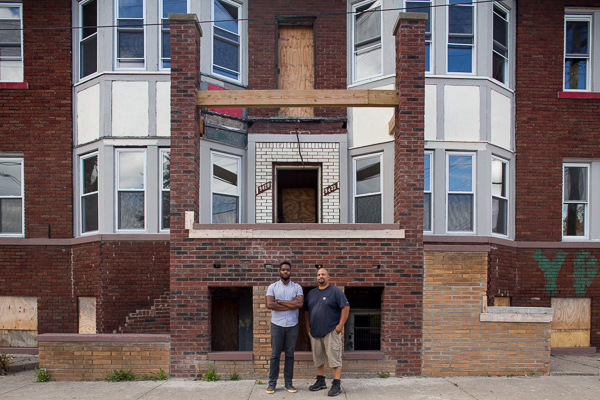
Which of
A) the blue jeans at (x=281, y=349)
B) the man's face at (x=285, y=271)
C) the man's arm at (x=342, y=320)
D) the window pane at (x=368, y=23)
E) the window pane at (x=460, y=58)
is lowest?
the blue jeans at (x=281, y=349)

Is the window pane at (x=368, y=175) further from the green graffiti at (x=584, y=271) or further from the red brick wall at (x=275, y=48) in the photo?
the green graffiti at (x=584, y=271)

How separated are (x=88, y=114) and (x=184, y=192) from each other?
404 cm

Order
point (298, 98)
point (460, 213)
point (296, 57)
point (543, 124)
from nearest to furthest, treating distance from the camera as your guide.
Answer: point (298, 98) < point (460, 213) < point (543, 124) < point (296, 57)

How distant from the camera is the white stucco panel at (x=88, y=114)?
9.80 meters

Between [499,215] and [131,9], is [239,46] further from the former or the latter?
[499,215]

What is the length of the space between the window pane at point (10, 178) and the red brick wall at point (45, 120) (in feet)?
0.95

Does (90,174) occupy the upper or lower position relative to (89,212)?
upper

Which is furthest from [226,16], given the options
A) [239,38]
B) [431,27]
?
[431,27]

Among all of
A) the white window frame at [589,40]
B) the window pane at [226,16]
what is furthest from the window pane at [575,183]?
the window pane at [226,16]

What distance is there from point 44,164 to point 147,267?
3196 mm

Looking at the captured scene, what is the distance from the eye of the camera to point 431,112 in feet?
31.9

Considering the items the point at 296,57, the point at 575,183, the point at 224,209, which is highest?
the point at 296,57

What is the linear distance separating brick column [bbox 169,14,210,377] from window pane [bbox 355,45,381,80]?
411 centimetres

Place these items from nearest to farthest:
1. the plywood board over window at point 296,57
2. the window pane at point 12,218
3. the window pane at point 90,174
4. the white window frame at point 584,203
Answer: the window pane at point 90,174 < the window pane at point 12,218 < the white window frame at point 584,203 < the plywood board over window at point 296,57
